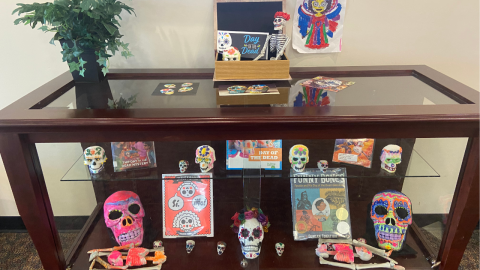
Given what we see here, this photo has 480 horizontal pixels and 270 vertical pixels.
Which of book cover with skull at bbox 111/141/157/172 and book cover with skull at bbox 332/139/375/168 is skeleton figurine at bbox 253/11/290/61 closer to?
book cover with skull at bbox 332/139/375/168

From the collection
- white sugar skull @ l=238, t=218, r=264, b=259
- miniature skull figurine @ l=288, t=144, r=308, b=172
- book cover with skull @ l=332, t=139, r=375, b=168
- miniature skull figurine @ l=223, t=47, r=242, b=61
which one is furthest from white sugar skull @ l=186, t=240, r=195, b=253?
miniature skull figurine @ l=223, t=47, r=242, b=61

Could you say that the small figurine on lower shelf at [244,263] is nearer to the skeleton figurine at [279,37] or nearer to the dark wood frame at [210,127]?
the dark wood frame at [210,127]

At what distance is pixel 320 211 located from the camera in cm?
133

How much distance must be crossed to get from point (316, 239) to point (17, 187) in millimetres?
1138

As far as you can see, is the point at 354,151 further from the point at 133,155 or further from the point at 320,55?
the point at 133,155

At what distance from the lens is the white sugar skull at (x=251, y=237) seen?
120cm

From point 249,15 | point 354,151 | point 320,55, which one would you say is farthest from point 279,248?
point 249,15

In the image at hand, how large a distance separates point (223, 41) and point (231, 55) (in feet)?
0.40

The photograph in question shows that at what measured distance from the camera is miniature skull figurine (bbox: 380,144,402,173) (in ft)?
3.52

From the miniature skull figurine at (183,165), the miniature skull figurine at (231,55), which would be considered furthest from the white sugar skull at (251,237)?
the miniature skull figurine at (231,55)

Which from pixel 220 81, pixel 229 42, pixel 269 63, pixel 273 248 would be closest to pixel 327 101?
pixel 269 63

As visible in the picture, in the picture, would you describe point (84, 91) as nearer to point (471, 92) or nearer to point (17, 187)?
point (17, 187)

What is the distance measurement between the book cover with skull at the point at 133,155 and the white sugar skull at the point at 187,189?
168 mm

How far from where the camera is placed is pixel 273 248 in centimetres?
130
